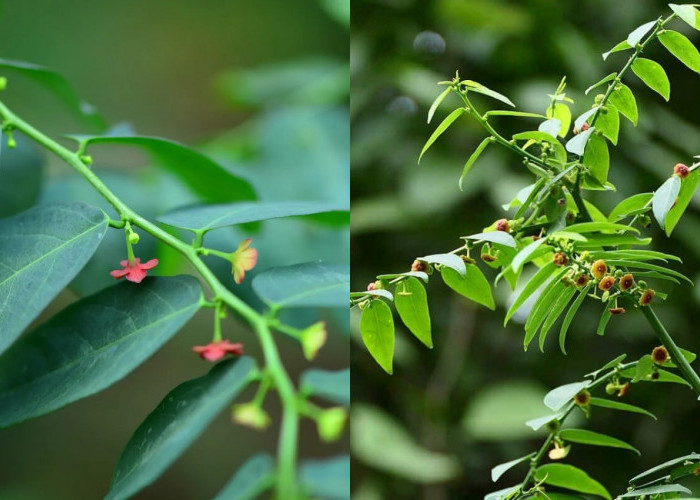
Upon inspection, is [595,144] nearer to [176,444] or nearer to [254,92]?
[176,444]

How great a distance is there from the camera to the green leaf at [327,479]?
1.44 feet

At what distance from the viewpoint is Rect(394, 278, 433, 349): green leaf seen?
55 centimetres

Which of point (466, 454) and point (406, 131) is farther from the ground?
point (406, 131)

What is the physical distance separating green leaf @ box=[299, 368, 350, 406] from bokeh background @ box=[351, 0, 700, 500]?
22.7 inches

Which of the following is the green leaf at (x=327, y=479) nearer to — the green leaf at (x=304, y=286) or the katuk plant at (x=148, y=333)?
the katuk plant at (x=148, y=333)

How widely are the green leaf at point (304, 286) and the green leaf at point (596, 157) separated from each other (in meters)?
0.20

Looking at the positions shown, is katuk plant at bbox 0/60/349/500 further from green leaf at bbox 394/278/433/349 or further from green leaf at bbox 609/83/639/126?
green leaf at bbox 609/83/639/126

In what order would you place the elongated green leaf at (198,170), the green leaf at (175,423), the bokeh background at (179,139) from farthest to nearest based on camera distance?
the bokeh background at (179,139)
the elongated green leaf at (198,170)
the green leaf at (175,423)

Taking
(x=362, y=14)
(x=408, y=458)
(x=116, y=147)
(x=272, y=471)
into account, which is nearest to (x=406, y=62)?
(x=362, y=14)

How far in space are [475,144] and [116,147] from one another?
1.77 feet

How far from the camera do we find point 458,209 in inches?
42.3

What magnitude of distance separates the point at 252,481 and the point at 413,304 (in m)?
0.22

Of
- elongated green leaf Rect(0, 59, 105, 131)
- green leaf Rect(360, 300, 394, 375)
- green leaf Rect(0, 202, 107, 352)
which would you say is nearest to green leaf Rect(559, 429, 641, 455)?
green leaf Rect(360, 300, 394, 375)

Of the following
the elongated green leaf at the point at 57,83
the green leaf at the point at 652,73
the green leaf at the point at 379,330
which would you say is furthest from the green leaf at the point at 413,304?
the elongated green leaf at the point at 57,83
